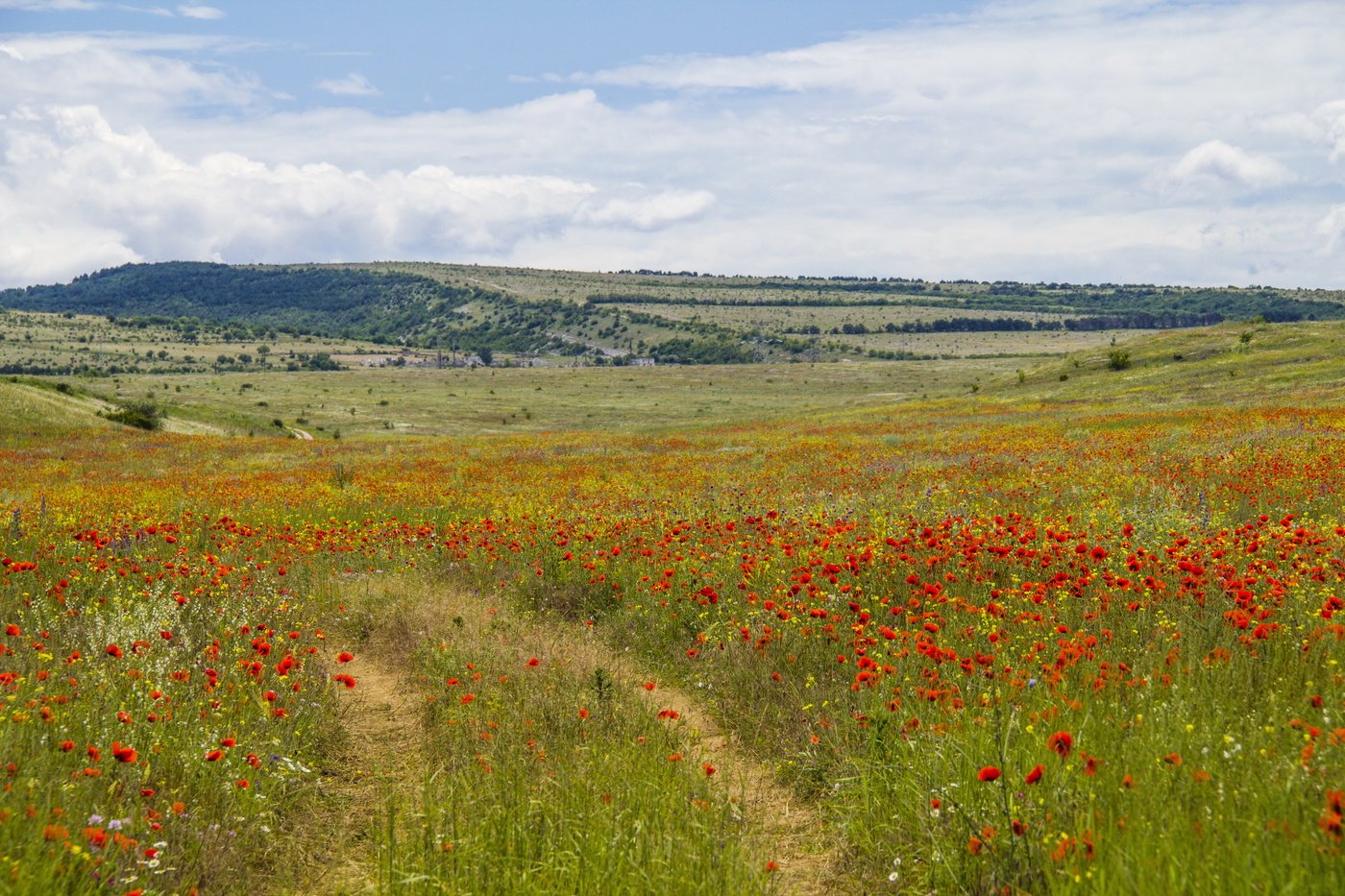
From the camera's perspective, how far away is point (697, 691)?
6.68 m

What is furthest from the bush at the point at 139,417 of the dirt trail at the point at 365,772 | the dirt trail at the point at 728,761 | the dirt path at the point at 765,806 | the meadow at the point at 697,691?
the dirt path at the point at 765,806

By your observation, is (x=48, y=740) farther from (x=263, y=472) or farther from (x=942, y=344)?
(x=942, y=344)

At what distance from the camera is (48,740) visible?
164 inches

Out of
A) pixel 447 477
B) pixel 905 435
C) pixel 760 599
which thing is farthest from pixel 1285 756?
pixel 905 435

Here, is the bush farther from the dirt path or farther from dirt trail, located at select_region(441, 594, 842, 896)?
the dirt path

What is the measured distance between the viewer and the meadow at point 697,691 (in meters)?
3.47

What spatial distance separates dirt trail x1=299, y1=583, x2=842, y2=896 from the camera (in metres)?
4.20

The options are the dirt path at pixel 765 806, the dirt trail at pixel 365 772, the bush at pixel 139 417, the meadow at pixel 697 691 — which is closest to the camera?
the meadow at pixel 697 691

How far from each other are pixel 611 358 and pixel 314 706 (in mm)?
168331

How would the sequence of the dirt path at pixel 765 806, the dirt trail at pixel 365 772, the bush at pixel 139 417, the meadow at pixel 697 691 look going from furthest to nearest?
the bush at pixel 139 417 → the dirt trail at pixel 365 772 → the dirt path at pixel 765 806 → the meadow at pixel 697 691

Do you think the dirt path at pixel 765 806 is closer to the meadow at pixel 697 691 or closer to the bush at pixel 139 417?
the meadow at pixel 697 691

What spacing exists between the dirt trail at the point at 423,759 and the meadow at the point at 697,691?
0.11ft

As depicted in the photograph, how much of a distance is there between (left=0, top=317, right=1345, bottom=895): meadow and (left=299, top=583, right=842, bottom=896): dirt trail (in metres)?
0.03

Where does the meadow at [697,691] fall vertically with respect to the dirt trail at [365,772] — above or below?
above
